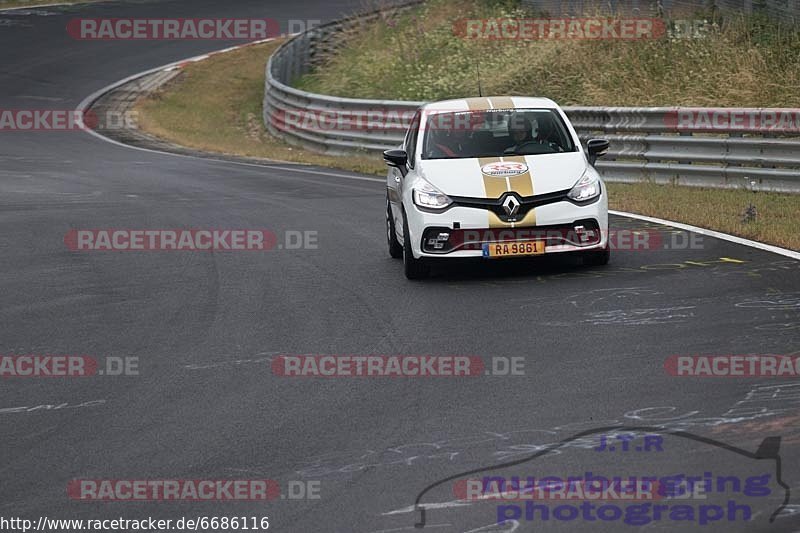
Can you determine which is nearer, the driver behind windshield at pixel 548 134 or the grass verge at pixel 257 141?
the driver behind windshield at pixel 548 134

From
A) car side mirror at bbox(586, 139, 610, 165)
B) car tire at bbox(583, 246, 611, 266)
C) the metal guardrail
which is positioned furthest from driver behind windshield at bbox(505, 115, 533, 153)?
the metal guardrail

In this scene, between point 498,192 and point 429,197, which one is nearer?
point 498,192

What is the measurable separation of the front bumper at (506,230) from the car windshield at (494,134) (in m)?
0.94

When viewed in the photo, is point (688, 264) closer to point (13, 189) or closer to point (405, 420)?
point (405, 420)

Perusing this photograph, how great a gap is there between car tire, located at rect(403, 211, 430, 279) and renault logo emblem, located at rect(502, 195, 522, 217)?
873 mm

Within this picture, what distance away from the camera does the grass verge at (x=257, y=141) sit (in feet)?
45.2

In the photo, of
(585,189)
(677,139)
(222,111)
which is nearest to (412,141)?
(585,189)

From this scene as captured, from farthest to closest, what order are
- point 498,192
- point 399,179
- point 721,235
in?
point 721,235, point 399,179, point 498,192

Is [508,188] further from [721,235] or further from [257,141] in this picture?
[257,141]

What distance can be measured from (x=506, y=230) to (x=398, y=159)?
1500 mm

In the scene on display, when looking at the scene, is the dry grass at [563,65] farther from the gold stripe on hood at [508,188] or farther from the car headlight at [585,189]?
the gold stripe on hood at [508,188]

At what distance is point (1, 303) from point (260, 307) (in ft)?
7.35

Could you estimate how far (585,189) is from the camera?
11.1 meters

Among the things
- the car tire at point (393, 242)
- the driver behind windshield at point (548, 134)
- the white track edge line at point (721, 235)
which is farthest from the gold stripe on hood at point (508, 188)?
the white track edge line at point (721, 235)
